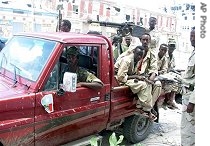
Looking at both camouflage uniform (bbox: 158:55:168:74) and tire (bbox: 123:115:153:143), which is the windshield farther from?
camouflage uniform (bbox: 158:55:168:74)

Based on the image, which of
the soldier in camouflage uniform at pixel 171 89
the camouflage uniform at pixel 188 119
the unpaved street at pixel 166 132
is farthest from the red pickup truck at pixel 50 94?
the soldier in camouflage uniform at pixel 171 89

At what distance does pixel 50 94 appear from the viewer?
314cm

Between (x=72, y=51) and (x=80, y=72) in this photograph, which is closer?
(x=72, y=51)

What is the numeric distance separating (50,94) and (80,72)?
76 centimetres

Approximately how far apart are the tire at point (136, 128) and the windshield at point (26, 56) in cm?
205

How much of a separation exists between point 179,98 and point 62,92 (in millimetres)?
3587

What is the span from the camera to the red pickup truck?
2.97m

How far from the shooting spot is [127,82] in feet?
14.7

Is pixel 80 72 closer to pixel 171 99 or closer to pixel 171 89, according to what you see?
pixel 171 89

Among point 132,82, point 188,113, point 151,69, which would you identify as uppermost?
point 151,69

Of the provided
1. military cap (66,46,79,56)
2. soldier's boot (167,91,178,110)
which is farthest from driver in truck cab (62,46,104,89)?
soldier's boot (167,91,178,110)

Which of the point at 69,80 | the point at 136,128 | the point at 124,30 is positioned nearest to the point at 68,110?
the point at 69,80

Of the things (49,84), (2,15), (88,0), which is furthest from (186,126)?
(88,0)

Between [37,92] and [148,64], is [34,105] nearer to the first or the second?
[37,92]
